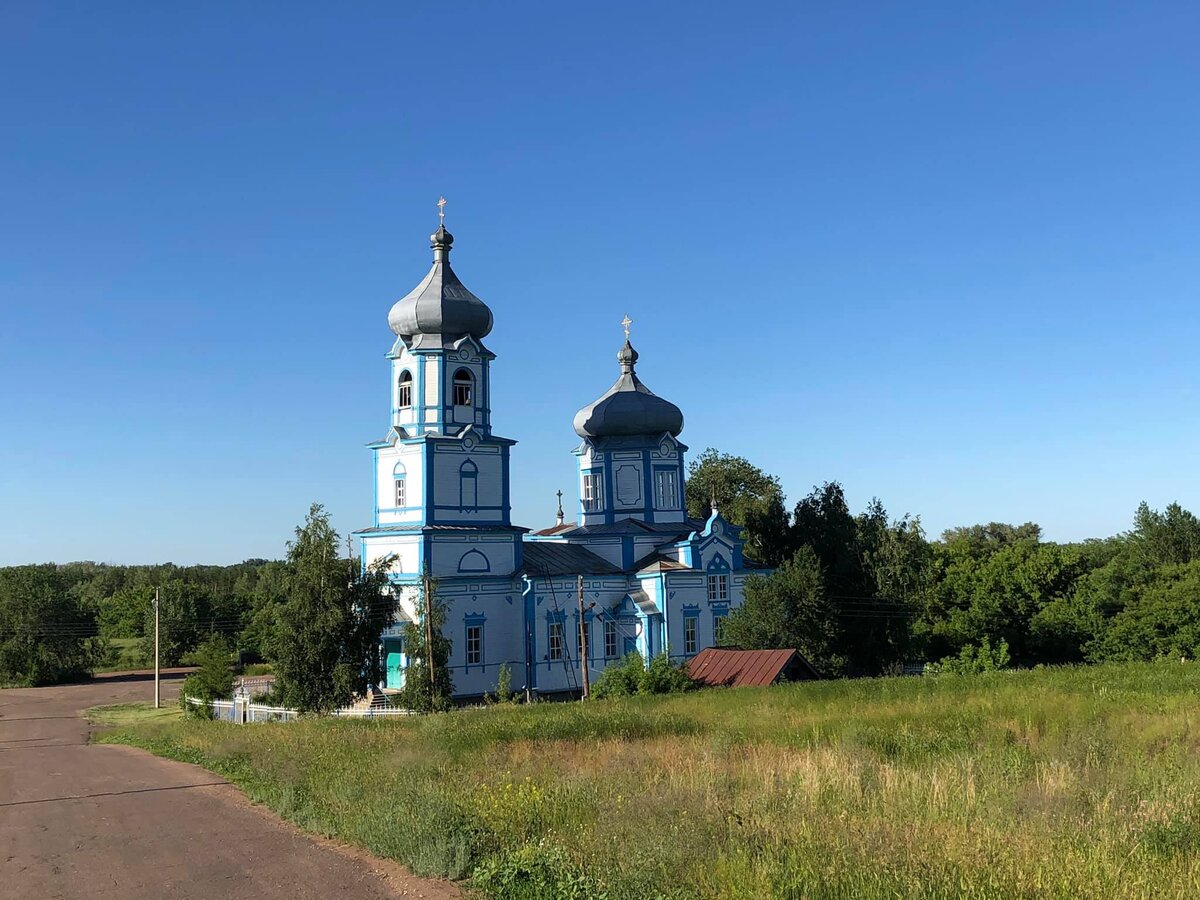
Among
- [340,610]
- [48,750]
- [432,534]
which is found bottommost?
[48,750]

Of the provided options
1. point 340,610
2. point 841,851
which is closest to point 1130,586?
point 340,610

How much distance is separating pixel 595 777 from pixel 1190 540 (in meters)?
55.5

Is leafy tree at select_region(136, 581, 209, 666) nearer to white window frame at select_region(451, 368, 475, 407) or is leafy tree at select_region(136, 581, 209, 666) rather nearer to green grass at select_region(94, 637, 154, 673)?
green grass at select_region(94, 637, 154, 673)

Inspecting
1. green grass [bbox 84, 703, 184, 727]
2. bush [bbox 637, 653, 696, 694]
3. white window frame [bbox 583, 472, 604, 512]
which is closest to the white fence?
green grass [bbox 84, 703, 184, 727]

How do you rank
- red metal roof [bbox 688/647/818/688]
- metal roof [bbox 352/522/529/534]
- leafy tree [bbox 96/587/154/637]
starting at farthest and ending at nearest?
leafy tree [bbox 96/587/154/637] < metal roof [bbox 352/522/529/534] < red metal roof [bbox 688/647/818/688]

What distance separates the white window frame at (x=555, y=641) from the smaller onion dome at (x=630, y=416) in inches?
374

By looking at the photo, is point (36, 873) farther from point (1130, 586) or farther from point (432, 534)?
point (1130, 586)

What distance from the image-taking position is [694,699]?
2195 cm

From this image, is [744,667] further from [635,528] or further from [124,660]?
[124,660]

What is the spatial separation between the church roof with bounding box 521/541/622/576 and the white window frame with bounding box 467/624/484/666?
2582 millimetres

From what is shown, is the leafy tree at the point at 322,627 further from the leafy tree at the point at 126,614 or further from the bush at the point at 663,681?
the leafy tree at the point at 126,614

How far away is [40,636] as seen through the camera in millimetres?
53750

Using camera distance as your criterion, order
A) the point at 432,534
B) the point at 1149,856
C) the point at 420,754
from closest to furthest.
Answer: the point at 1149,856 < the point at 420,754 < the point at 432,534

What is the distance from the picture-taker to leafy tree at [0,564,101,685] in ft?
174
